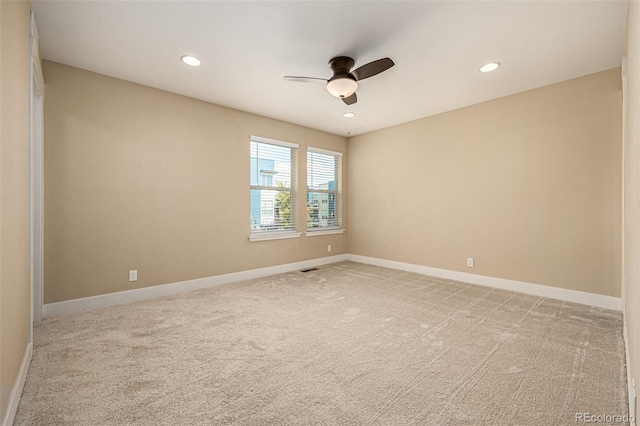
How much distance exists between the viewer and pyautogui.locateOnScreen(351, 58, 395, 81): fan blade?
8.59 ft

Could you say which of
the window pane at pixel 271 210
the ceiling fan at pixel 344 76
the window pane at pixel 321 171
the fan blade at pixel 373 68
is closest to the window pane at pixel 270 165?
the window pane at pixel 271 210

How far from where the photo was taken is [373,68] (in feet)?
9.01

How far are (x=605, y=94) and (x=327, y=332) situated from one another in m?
3.94

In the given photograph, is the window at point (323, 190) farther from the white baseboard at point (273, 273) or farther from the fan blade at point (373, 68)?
the fan blade at point (373, 68)

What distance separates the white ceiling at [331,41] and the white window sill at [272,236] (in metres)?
→ 2.12

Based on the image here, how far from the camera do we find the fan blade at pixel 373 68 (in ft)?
8.59

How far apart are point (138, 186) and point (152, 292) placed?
1.33 metres

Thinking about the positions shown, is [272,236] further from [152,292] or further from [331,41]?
[331,41]

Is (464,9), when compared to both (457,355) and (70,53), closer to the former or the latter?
(457,355)

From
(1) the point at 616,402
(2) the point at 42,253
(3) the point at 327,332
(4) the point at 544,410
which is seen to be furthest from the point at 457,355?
(2) the point at 42,253

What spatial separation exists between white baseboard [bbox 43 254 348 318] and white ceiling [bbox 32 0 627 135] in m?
2.54

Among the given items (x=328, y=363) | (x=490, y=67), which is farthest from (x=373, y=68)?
(x=328, y=363)

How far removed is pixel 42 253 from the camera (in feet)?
9.77

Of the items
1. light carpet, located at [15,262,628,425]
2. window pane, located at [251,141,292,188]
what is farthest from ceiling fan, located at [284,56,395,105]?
light carpet, located at [15,262,628,425]
